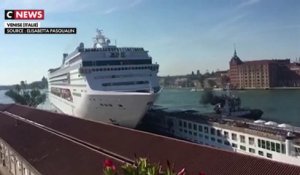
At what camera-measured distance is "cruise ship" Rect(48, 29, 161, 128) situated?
34.6 meters

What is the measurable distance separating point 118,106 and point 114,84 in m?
3.28

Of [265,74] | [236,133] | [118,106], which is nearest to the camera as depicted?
[236,133]

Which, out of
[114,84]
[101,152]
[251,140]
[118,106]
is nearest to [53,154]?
[101,152]

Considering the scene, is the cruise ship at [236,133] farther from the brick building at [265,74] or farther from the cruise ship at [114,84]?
the brick building at [265,74]

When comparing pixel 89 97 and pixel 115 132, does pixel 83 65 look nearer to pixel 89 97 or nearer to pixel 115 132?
pixel 89 97

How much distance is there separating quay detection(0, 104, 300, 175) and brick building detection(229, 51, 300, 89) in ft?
429

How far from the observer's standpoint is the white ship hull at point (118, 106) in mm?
34000

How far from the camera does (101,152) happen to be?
1814cm

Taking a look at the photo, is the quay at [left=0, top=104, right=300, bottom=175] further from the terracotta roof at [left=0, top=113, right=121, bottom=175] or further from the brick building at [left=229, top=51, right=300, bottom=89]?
the brick building at [left=229, top=51, right=300, bottom=89]

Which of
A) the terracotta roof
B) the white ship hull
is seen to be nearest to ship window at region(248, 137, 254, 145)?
the white ship hull

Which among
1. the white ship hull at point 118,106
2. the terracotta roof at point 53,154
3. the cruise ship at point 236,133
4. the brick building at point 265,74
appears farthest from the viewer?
the brick building at point 265,74

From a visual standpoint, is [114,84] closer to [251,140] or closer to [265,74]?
[251,140]

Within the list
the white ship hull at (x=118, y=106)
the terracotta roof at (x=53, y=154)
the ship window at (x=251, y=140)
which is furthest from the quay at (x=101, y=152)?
the ship window at (x=251, y=140)

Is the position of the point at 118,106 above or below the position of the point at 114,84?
below
